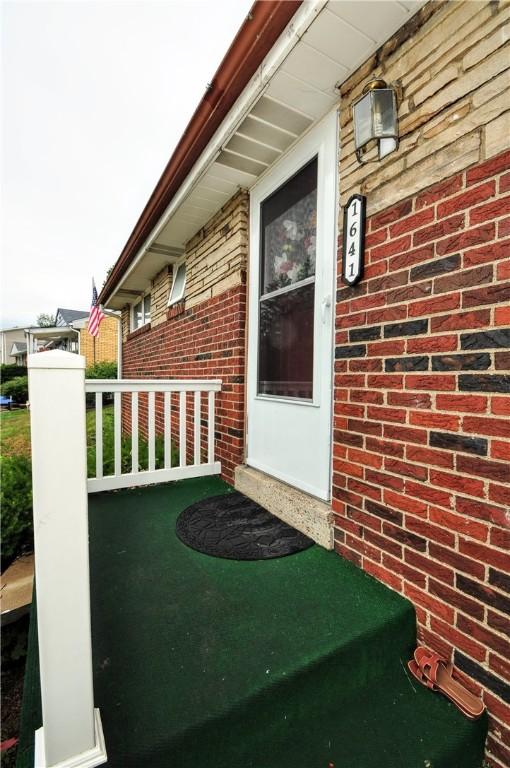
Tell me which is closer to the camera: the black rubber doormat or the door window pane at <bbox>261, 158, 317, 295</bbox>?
the black rubber doormat

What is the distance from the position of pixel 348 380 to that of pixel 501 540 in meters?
0.91

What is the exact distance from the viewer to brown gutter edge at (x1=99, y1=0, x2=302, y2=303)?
1457mm

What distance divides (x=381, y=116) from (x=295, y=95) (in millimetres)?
650

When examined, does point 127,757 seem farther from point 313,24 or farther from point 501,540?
point 313,24

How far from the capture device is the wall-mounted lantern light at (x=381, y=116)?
151 cm

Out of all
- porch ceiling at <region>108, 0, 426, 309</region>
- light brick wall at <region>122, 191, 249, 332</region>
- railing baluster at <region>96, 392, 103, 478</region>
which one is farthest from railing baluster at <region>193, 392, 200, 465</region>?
porch ceiling at <region>108, 0, 426, 309</region>

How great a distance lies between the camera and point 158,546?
195 centimetres

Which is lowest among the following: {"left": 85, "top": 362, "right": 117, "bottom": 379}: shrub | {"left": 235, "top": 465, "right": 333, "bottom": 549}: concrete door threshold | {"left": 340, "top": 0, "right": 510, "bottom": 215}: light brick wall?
{"left": 235, "top": 465, "right": 333, "bottom": 549}: concrete door threshold

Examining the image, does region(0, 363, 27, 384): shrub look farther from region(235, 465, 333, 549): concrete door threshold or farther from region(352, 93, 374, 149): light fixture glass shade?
region(352, 93, 374, 149): light fixture glass shade

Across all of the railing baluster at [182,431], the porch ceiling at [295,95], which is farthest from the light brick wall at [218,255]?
the railing baluster at [182,431]

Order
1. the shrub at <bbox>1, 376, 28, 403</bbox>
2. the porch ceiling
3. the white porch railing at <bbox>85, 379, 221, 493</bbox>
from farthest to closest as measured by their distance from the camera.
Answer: the shrub at <bbox>1, 376, 28, 403</bbox> < the white porch railing at <bbox>85, 379, 221, 493</bbox> < the porch ceiling

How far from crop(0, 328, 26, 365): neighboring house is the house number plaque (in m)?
38.9

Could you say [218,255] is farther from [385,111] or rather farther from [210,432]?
[385,111]

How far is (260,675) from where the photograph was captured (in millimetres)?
1099
